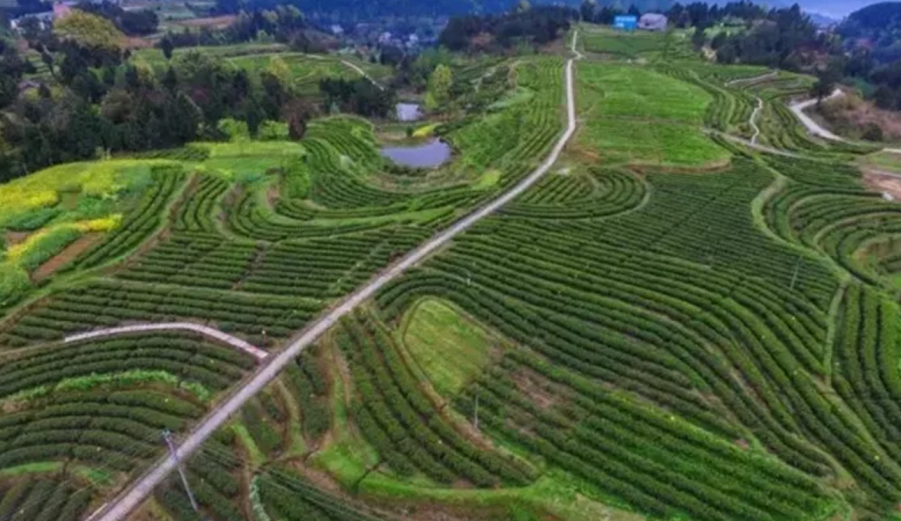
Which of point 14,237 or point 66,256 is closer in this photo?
point 66,256

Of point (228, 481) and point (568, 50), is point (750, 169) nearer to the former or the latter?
point (228, 481)

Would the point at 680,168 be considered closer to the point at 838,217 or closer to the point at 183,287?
the point at 838,217

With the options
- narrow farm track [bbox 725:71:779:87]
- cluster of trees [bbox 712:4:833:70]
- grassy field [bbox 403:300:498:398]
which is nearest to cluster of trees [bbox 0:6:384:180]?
grassy field [bbox 403:300:498:398]

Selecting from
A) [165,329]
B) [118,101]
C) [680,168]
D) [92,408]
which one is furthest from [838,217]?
[118,101]

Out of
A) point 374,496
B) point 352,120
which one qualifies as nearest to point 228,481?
point 374,496

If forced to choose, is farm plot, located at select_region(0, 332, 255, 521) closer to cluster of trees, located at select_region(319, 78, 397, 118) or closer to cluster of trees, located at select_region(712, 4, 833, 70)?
cluster of trees, located at select_region(319, 78, 397, 118)
